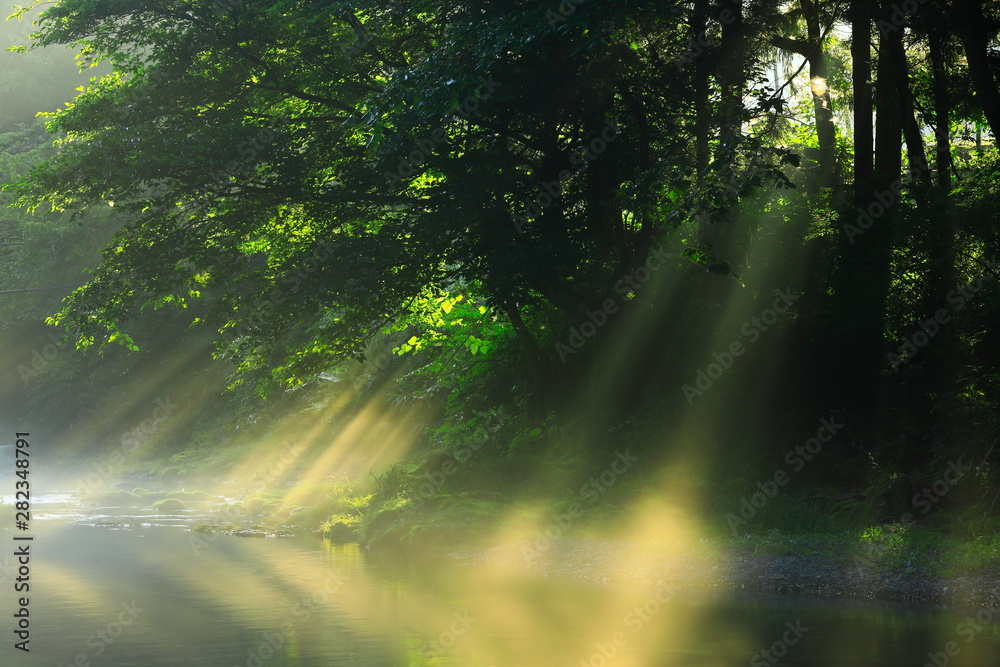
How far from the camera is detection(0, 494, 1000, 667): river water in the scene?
9.68 metres

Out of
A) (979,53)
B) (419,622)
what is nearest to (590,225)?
(979,53)

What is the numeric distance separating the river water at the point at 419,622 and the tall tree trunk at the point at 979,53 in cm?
650

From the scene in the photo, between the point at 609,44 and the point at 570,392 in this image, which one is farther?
the point at 570,392

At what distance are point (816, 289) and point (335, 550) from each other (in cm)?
920

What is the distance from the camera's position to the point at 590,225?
702 inches

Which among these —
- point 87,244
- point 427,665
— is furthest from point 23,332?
point 427,665

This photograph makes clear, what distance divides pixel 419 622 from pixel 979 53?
10.1m

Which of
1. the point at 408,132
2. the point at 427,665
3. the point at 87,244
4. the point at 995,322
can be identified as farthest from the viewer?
the point at 87,244

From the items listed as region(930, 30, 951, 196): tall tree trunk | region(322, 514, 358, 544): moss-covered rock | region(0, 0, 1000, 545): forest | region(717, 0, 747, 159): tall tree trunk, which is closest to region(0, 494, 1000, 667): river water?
region(0, 0, 1000, 545): forest

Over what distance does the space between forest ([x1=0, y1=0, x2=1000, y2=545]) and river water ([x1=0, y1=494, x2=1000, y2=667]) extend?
2932mm

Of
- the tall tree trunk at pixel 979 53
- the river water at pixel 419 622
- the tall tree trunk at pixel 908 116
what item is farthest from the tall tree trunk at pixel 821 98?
the river water at pixel 419 622

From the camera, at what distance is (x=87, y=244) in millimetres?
46750

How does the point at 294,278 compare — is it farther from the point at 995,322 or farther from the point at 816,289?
the point at 995,322

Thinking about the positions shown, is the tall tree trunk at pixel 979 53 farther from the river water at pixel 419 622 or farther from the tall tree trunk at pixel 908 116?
the river water at pixel 419 622
